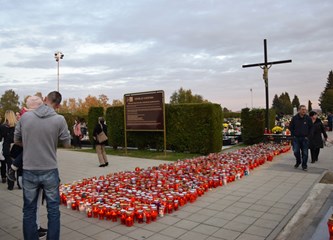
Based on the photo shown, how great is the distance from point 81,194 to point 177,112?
8246mm

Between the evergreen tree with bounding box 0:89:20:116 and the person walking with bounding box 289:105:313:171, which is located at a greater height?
the evergreen tree with bounding box 0:89:20:116

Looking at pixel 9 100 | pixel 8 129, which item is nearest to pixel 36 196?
pixel 8 129

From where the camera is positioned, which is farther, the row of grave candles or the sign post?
the sign post

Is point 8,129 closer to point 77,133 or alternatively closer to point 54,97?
point 54,97

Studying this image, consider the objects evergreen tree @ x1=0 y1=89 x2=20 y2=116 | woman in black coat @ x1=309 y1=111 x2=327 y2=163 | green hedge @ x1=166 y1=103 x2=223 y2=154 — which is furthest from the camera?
evergreen tree @ x1=0 y1=89 x2=20 y2=116

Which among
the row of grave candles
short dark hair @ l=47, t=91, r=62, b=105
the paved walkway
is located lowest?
the paved walkway

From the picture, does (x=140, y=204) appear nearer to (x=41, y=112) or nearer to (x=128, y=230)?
(x=128, y=230)

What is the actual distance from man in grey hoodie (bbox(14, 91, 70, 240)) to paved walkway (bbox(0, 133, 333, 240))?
907mm

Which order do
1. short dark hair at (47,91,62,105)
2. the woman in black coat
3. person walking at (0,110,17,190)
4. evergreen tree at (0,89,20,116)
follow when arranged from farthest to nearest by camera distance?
evergreen tree at (0,89,20,116), the woman in black coat, person walking at (0,110,17,190), short dark hair at (47,91,62,105)

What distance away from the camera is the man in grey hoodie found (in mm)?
3254

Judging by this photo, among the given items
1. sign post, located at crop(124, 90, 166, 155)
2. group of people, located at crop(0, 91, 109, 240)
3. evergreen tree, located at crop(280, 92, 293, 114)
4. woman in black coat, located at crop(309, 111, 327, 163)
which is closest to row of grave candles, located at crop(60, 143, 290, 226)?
group of people, located at crop(0, 91, 109, 240)

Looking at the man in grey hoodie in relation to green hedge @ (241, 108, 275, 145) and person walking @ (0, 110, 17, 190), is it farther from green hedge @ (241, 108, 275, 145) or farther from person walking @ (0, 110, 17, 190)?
green hedge @ (241, 108, 275, 145)

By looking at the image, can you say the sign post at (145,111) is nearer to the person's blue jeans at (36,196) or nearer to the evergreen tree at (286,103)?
the person's blue jeans at (36,196)

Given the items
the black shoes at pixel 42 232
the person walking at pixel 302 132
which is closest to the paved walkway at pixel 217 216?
the black shoes at pixel 42 232
